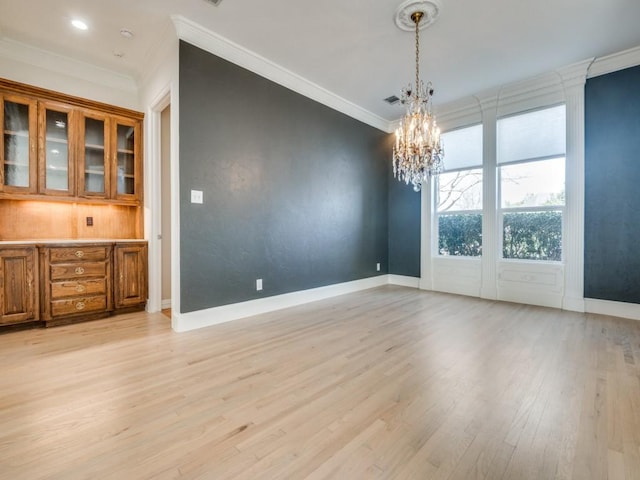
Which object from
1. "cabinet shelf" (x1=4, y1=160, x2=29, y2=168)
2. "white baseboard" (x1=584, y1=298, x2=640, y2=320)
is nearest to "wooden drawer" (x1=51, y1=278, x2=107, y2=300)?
"cabinet shelf" (x1=4, y1=160, x2=29, y2=168)

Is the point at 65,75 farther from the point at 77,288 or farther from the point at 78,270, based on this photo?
the point at 77,288

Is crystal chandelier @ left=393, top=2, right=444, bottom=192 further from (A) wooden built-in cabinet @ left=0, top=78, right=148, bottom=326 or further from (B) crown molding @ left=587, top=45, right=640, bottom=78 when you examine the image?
(A) wooden built-in cabinet @ left=0, top=78, right=148, bottom=326

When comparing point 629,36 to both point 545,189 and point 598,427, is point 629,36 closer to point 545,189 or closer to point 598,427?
point 545,189

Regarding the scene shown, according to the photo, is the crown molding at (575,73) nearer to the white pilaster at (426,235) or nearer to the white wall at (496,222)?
the white wall at (496,222)

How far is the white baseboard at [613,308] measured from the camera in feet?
11.0

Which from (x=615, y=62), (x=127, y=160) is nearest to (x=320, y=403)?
(x=127, y=160)

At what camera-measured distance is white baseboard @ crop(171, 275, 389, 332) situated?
2.90m

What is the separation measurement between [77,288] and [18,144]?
1613mm

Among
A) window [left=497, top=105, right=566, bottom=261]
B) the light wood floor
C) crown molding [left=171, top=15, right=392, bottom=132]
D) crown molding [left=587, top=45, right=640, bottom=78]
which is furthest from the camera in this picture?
window [left=497, top=105, right=566, bottom=261]

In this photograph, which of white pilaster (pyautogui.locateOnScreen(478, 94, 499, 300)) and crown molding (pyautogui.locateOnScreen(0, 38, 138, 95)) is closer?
crown molding (pyautogui.locateOnScreen(0, 38, 138, 95))

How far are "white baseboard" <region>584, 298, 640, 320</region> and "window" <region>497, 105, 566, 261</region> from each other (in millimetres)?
656

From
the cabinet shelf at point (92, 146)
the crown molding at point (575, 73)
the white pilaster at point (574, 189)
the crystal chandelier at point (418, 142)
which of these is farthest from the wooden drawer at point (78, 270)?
the crown molding at point (575, 73)

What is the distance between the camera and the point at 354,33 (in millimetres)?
2980

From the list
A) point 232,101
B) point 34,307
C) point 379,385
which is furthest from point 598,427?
point 34,307
